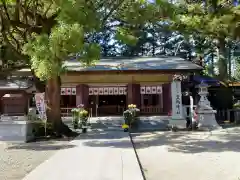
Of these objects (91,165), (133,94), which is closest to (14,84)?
(133,94)

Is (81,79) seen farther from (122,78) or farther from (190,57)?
(190,57)

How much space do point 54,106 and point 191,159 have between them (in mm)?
8406

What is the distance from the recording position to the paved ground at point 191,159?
292 inches

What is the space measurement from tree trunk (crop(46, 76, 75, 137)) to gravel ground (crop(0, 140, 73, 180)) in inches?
101

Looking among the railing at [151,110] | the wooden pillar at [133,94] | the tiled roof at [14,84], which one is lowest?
the railing at [151,110]

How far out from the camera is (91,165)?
8289 millimetres

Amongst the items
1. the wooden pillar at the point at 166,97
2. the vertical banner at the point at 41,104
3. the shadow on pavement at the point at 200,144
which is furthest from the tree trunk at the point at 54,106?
the wooden pillar at the point at 166,97

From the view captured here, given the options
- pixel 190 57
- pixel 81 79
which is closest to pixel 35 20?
pixel 81 79

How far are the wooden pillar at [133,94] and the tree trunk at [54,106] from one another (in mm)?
8521

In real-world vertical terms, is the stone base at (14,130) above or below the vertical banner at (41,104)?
below

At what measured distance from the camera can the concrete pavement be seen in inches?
280

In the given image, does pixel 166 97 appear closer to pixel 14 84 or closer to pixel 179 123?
pixel 179 123

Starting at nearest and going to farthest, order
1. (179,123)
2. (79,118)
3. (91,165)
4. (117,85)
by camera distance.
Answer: (91,165), (179,123), (79,118), (117,85)

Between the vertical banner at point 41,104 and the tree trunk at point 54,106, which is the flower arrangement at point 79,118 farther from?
the vertical banner at point 41,104
